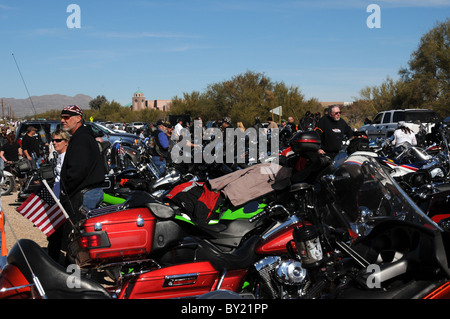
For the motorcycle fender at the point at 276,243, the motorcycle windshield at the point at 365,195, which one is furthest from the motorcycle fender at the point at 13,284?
the motorcycle fender at the point at 276,243

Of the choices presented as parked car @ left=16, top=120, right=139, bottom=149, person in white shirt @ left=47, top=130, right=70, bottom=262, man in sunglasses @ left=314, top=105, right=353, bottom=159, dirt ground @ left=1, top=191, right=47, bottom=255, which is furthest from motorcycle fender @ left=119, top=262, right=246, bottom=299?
parked car @ left=16, top=120, right=139, bottom=149

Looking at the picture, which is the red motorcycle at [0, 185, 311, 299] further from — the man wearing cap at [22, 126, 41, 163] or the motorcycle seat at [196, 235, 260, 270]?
the man wearing cap at [22, 126, 41, 163]

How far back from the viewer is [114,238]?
3.94 m

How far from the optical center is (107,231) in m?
3.94

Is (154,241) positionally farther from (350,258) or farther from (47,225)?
(350,258)

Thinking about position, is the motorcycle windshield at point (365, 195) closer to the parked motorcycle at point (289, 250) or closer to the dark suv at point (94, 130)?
the parked motorcycle at point (289, 250)

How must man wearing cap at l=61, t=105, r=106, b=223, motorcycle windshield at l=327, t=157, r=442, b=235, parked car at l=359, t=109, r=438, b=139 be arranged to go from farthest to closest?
parked car at l=359, t=109, r=438, b=139, man wearing cap at l=61, t=105, r=106, b=223, motorcycle windshield at l=327, t=157, r=442, b=235

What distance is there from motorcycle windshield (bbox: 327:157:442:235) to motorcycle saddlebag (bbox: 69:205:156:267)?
1.68 m

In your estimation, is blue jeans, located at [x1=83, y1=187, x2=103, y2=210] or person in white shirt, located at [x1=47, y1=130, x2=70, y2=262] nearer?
blue jeans, located at [x1=83, y1=187, x2=103, y2=210]

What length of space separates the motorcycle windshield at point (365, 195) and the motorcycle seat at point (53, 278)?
157 cm

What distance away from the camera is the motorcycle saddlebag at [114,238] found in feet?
12.8

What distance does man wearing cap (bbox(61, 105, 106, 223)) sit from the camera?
5.04m
